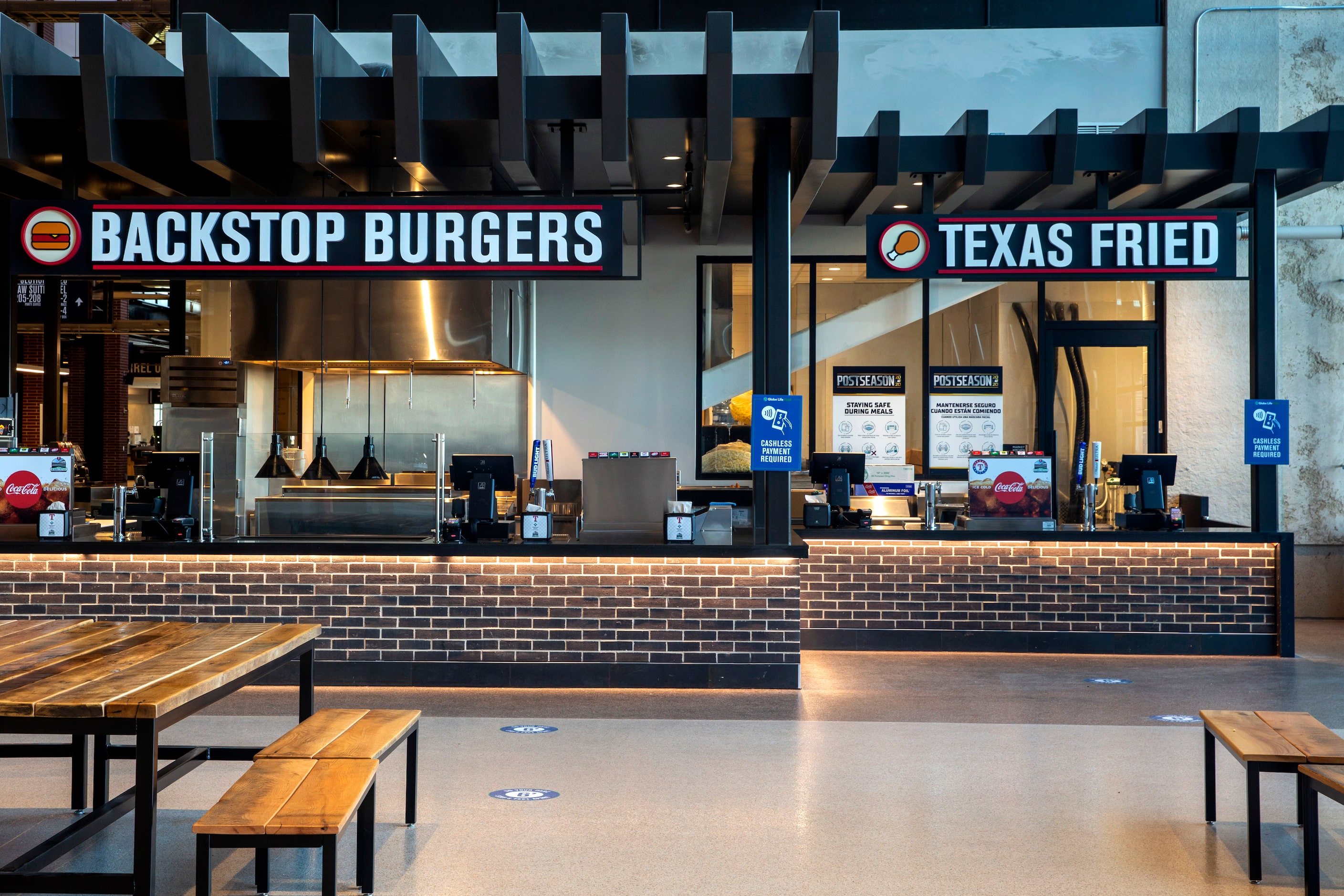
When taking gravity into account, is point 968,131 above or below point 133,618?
above

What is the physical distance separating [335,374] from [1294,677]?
26.5ft

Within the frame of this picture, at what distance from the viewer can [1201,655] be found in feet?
24.3

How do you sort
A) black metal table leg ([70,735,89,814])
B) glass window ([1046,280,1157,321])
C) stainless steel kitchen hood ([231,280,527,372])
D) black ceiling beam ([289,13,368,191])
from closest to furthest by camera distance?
black metal table leg ([70,735,89,814]) → black ceiling beam ([289,13,368,191]) → stainless steel kitchen hood ([231,280,527,372]) → glass window ([1046,280,1157,321])

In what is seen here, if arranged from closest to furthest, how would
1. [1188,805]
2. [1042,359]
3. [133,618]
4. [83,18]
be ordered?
[1188,805]
[83,18]
[133,618]
[1042,359]

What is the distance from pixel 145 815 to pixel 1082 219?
5.88m

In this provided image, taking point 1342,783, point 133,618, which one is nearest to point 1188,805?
point 1342,783

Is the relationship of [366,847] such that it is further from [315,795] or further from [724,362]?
[724,362]

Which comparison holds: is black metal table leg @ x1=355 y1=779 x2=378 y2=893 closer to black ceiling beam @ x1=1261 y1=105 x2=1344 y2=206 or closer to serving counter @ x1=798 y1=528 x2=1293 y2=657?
serving counter @ x1=798 y1=528 x2=1293 y2=657

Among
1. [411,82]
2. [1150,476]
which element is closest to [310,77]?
[411,82]

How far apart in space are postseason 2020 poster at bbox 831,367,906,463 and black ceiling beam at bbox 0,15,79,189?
258 inches

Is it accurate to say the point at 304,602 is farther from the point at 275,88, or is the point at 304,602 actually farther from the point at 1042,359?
the point at 1042,359

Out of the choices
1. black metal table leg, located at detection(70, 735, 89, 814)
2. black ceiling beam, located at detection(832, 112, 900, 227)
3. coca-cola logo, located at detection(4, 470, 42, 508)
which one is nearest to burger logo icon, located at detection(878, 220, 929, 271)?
black ceiling beam, located at detection(832, 112, 900, 227)

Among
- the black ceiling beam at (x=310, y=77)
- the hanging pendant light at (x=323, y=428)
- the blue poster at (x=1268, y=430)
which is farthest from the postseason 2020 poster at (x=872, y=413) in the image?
the black ceiling beam at (x=310, y=77)

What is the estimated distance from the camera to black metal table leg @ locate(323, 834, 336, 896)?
102 inches
